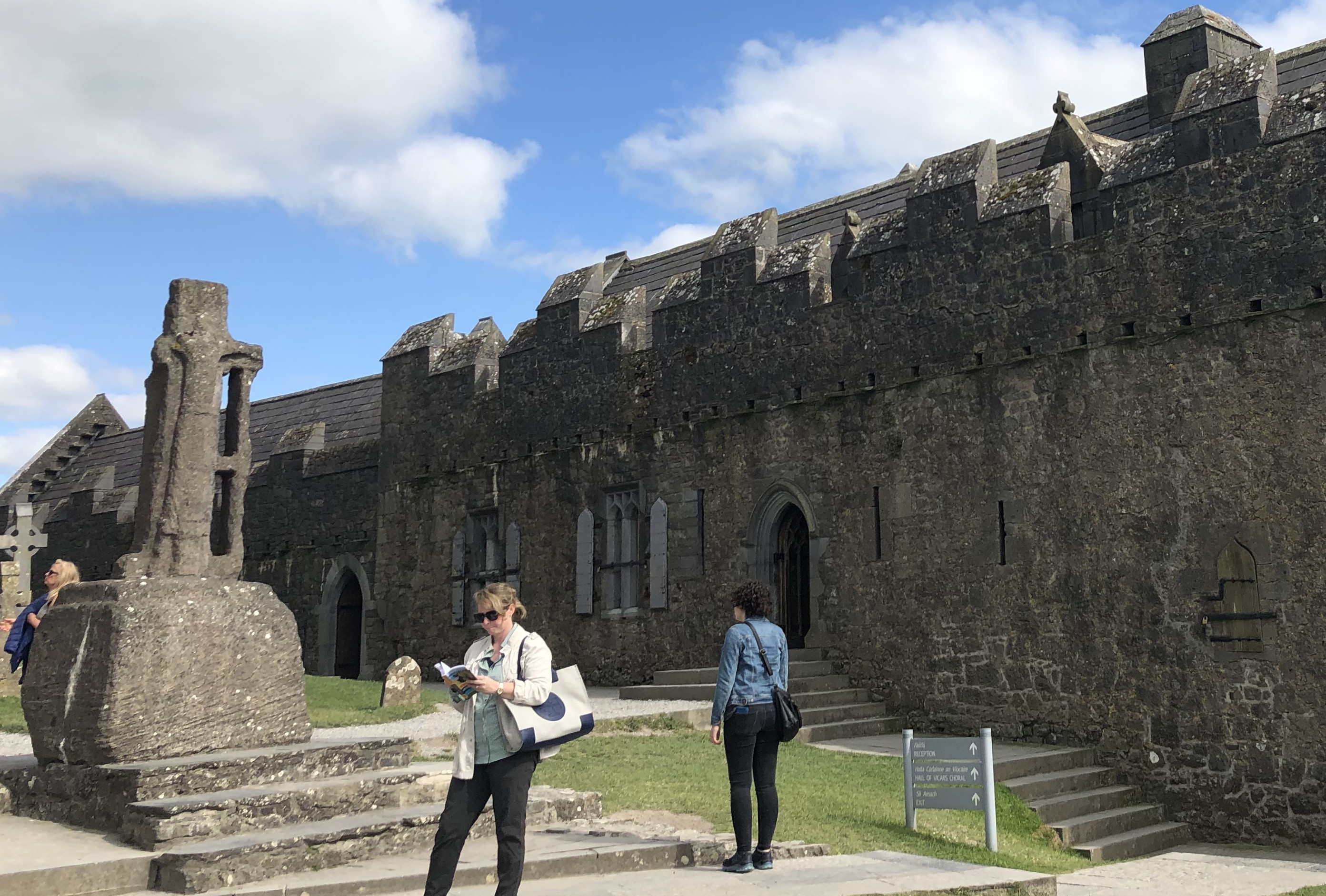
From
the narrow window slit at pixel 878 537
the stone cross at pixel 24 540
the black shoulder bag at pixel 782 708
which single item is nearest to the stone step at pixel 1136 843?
the narrow window slit at pixel 878 537

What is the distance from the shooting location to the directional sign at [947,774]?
916cm

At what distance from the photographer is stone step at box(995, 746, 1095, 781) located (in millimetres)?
11727

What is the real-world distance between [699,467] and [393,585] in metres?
6.80

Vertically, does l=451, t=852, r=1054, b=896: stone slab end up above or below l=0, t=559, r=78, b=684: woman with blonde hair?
below

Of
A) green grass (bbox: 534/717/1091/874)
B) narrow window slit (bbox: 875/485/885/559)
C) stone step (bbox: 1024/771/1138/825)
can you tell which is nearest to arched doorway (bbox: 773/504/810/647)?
narrow window slit (bbox: 875/485/885/559)

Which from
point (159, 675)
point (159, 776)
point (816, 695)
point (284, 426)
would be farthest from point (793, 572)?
point (284, 426)

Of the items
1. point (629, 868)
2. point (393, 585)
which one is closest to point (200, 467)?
point (629, 868)

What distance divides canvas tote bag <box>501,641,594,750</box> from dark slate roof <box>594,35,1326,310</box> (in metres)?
10.7

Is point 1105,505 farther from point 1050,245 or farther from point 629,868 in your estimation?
point 629,868

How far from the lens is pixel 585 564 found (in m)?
18.3

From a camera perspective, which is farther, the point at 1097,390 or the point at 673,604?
the point at 673,604

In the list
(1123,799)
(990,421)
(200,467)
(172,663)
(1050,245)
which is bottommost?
(1123,799)

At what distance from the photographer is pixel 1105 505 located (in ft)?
42.4

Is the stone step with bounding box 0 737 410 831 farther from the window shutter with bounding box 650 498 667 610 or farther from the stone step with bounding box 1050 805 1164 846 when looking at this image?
the window shutter with bounding box 650 498 667 610
